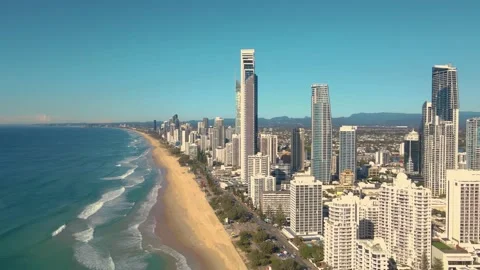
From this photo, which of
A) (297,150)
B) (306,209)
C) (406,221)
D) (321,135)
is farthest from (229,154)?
(406,221)

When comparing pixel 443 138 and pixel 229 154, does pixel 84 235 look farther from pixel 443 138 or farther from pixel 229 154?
pixel 229 154

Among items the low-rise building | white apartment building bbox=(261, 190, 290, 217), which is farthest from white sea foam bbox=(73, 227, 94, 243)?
the low-rise building

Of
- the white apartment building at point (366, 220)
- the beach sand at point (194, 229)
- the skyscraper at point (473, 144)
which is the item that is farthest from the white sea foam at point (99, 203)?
the skyscraper at point (473, 144)

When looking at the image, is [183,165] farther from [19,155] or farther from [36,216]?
[36,216]

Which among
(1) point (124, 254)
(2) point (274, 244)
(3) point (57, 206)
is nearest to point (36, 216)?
(3) point (57, 206)

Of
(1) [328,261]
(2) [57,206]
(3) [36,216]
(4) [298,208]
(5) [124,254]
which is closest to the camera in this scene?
(1) [328,261]
